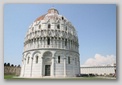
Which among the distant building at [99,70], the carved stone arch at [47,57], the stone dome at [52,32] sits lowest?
the distant building at [99,70]

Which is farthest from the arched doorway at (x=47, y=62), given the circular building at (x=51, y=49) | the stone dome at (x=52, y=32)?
the stone dome at (x=52, y=32)

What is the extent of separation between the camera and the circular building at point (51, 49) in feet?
34.2

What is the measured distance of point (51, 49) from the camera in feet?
34.9

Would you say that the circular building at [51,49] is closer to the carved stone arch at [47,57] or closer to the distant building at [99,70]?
the carved stone arch at [47,57]

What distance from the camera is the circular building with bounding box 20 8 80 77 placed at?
34.2ft

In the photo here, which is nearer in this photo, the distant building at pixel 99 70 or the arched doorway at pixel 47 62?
the distant building at pixel 99 70

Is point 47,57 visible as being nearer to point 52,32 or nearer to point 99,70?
point 52,32

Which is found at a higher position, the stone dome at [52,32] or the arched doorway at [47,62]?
the stone dome at [52,32]

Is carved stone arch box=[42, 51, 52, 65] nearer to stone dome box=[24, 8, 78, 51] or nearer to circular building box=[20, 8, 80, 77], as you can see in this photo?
circular building box=[20, 8, 80, 77]

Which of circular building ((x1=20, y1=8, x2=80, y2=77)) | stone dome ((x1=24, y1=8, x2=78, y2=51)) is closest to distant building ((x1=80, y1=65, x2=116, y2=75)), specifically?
circular building ((x1=20, y1=8, x2=80, y2=77))

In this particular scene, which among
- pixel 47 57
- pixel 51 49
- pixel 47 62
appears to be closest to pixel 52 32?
pixel 51 49

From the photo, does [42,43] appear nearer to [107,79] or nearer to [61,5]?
[61,5]

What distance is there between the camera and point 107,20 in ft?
24.7
